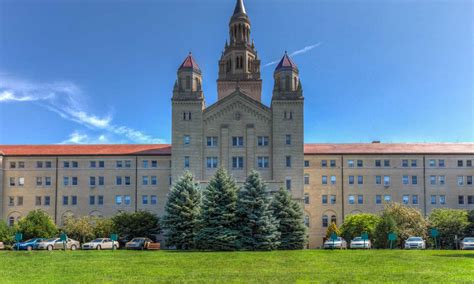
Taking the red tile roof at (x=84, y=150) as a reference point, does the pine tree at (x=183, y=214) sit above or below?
below

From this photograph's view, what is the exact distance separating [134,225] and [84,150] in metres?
A: 19.6

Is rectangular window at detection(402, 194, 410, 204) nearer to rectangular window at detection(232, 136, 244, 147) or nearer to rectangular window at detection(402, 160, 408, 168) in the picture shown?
rectangular window at detection(402, 160, 408, 168)

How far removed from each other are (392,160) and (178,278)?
2218 inches

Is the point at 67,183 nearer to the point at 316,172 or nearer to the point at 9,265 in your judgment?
the point at 316,172

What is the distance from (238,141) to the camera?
64.2 metres

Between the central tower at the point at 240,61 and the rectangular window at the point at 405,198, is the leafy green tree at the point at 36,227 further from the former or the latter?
the rectangular window at the point at 405,198

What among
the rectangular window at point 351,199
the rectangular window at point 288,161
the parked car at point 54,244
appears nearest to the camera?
the parked car at point 54,244

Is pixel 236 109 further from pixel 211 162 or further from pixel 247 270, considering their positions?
pixel 247 270

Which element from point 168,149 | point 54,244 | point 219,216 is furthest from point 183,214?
point 168,149

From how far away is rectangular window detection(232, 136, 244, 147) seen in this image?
6411cm

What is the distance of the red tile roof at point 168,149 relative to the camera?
2830 inches

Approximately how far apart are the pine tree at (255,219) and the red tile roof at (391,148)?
90.9 ft

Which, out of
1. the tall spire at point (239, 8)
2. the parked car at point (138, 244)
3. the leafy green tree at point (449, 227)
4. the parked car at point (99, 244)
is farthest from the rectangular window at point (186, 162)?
the leafy green tree at point (449, 227)

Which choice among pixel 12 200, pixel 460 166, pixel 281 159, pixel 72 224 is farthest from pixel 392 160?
pixel 12 200
